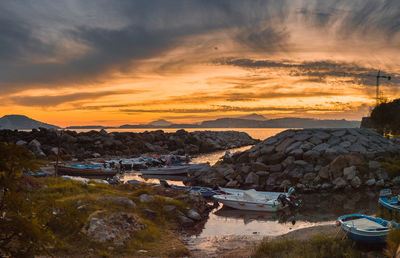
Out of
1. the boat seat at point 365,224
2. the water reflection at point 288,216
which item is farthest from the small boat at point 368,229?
the water reflection at point 288,216

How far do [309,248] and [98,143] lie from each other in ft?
199

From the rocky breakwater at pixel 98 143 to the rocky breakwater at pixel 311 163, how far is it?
31.4m

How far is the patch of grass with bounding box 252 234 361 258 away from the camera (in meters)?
13.1

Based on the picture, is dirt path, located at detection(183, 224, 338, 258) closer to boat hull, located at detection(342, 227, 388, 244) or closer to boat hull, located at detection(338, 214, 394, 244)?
boat hull, located at detection(338, 214, 394, 244)

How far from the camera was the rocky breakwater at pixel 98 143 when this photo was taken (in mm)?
58319

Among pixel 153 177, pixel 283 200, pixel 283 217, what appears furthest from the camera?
pixel 153 177

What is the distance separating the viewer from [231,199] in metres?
24.8

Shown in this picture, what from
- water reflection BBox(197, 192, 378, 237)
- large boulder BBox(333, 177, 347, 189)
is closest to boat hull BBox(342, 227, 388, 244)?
water reflection BBox(197, 192, 378, 237)

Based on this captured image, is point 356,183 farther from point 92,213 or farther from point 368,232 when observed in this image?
point 92,213

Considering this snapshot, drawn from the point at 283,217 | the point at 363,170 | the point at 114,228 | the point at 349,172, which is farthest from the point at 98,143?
the point at 114,228

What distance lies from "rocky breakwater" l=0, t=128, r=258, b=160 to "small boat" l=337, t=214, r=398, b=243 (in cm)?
4932

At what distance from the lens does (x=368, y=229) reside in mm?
13867

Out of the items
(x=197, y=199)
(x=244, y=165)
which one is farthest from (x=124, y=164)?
(x=197, y=199)

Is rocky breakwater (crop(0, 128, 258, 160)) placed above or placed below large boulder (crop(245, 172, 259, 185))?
above
